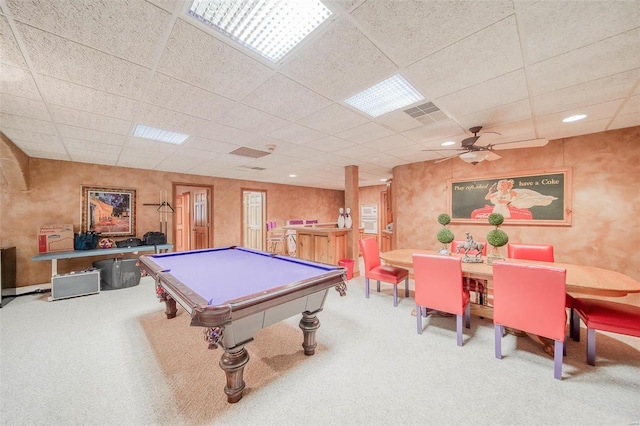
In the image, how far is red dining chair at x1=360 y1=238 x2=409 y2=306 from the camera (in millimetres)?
3490

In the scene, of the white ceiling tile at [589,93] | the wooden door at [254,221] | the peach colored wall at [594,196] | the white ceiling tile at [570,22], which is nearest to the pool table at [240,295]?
the white ceiling tile at [570,22]

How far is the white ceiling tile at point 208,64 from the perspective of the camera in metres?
1.47

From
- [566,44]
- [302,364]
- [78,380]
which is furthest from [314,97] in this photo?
[78,380]

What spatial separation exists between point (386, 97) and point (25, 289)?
21.5ft

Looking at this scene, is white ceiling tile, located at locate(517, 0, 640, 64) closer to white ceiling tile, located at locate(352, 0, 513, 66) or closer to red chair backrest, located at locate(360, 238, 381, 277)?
white ceiling tile, located at locate(352, 0, 513, 66)

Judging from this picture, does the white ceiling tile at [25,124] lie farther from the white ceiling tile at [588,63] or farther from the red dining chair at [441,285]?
the white ceiling tile at [588,63]

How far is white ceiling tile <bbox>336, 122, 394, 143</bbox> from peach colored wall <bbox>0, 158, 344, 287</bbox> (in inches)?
181

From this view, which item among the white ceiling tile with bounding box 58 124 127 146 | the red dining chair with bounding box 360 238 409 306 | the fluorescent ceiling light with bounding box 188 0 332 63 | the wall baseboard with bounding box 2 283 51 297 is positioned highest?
the fluorescent ceiling light with bounding box 188 0 332 63

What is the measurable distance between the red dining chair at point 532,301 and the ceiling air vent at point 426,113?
1666 millimetres

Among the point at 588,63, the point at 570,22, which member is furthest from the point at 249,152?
the point at 588,63

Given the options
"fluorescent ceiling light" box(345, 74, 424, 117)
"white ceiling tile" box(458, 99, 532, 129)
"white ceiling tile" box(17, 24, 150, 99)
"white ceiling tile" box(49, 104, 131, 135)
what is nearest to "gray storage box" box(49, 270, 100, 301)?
"white ceiling tile" box(49, 104, 131, 135)

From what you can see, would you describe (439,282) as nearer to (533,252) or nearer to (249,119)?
(533,252)

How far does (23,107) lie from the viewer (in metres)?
2.29

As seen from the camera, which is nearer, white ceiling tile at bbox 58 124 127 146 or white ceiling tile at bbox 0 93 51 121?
white ceiling tile at bbox 0 93 51 121
